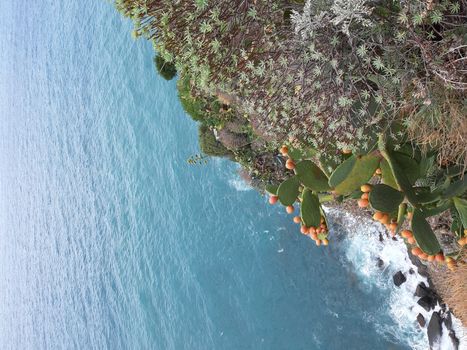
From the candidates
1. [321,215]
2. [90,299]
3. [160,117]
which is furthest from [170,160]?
[321,215]

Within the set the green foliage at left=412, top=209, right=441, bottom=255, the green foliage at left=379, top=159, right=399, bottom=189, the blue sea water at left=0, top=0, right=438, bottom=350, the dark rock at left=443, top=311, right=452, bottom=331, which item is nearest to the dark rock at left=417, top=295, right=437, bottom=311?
the dark rock at left=443, top=311, right=452, bottom=331

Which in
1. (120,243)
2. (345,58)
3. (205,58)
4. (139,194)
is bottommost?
(120,243)

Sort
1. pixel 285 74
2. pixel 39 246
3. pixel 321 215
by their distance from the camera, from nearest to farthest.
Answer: pixel 285 74 → pixel 321 215 → pixel 39 246

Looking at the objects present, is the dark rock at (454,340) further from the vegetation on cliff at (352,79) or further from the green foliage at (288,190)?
the green foliage at (288,190)

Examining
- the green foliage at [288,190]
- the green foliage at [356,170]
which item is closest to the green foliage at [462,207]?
the green foliage at [356,170]

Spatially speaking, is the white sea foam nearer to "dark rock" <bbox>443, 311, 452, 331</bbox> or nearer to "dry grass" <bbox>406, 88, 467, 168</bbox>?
"dark rock" <bbox>443, 311, 452, 331</bbox>

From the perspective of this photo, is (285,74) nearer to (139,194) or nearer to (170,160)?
(170,160)

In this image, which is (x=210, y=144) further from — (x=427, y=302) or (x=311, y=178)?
(x=311, y=178)
